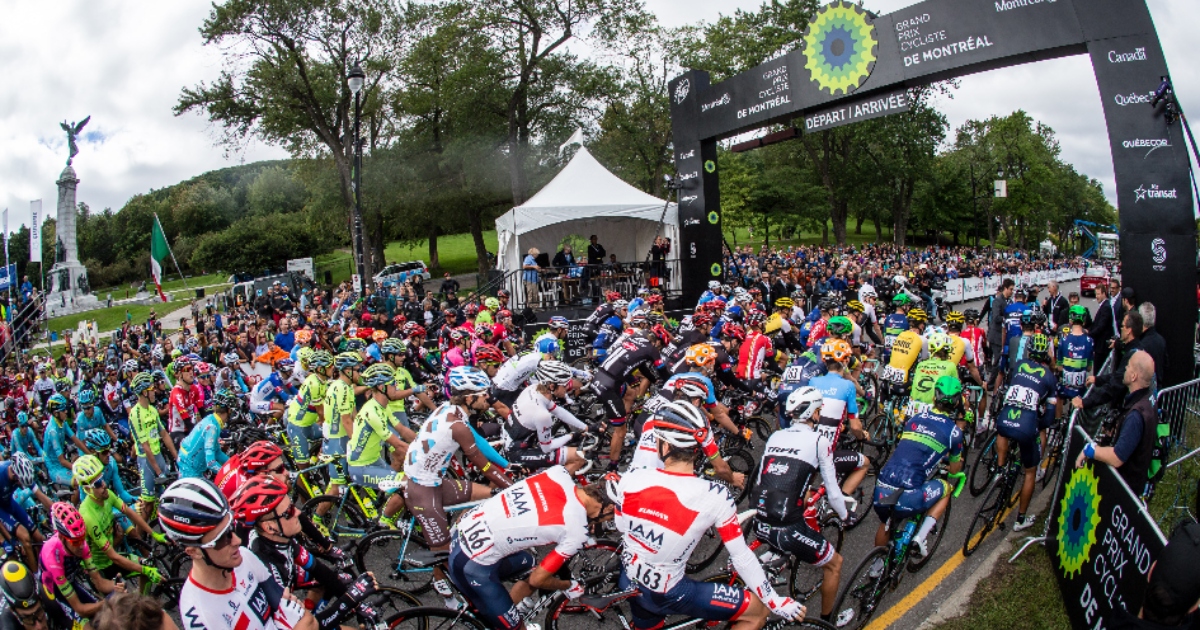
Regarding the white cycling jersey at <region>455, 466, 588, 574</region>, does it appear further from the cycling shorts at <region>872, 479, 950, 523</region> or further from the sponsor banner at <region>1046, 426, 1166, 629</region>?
the sponsor banner at <region>1046, 426, 1166, 629</region>

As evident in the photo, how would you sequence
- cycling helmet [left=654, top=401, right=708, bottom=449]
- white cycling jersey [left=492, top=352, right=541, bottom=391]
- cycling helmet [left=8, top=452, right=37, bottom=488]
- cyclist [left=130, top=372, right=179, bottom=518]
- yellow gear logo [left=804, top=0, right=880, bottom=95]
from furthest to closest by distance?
1. yellow gear logo [left=804, top=0, right=880, bottom=95]
2. white cycling jersey [left=492, top=352, right=541, bottom=391]
3. cyclist [left=130, top=372, right=179, bottom=518]
4. cycling helmet [left=8, top=452, right=37, bottom=488]
5. cycling helmet [left=654, top=401, right=708, bottom=449]

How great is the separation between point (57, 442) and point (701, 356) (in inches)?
319

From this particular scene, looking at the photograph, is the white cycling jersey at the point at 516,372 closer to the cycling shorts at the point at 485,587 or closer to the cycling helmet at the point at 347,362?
the cycling helmet at the point at 347,362

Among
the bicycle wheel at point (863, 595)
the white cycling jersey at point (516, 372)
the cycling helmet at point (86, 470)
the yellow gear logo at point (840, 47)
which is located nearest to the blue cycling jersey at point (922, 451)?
the bicycle wheel at point (863, 595)

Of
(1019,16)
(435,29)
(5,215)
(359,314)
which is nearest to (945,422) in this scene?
(1019,16)

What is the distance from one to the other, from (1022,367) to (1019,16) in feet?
22.7

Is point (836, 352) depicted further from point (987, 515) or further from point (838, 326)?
point (987, 515)

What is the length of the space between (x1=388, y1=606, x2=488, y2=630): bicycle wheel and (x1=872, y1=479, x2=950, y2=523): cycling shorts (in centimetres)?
318

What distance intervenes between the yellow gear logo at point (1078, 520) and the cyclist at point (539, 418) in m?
4.22

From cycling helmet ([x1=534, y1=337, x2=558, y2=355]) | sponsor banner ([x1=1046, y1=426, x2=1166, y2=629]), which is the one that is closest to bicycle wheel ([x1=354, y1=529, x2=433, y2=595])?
cycling helmet ([x1=534, y1=337, x2=558, y2=355])

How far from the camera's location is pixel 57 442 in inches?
348

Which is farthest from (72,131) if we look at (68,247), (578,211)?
(578,211)

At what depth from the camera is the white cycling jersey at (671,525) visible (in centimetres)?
390

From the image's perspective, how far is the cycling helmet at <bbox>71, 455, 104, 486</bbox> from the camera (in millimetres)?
5805
